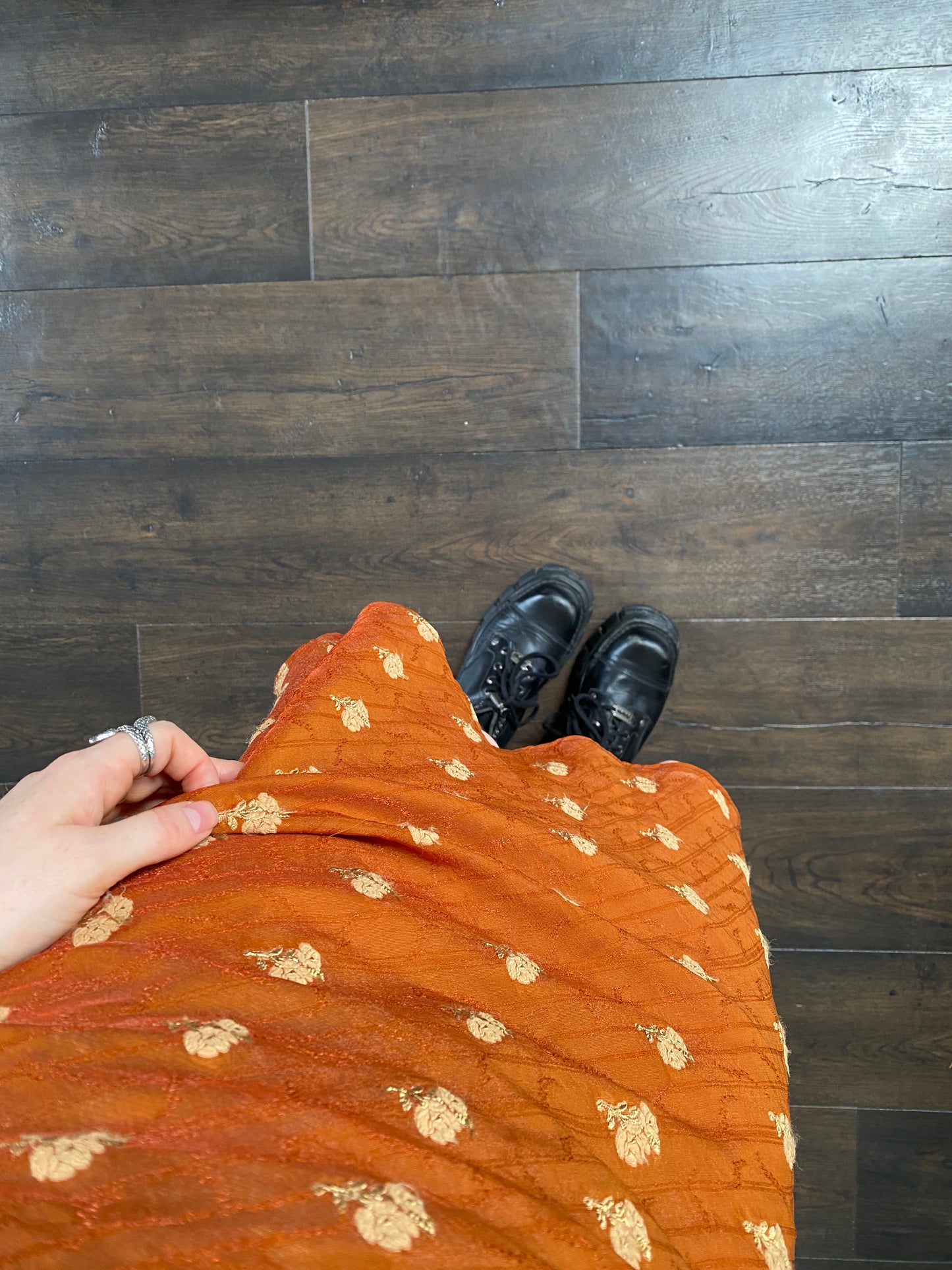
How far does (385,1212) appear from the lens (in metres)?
0.43

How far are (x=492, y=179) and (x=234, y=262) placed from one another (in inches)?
13.8

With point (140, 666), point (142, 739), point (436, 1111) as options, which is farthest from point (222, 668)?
point (436, 1111)

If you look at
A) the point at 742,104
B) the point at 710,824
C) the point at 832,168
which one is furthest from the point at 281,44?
the point at 710,824

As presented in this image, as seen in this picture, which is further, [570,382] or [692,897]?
[570,382]

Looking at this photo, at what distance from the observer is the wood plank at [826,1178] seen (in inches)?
46.0

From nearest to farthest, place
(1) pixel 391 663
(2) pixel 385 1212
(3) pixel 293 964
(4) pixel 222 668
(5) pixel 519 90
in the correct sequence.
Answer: (2) pixel 385 1212
(3) pixel 293 964
(1) pixel 391 663
(5) pixel 519 90
(4) pixel 222 668

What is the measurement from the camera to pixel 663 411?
1114 millimetres

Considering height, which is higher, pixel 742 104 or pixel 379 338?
pixel 742 104

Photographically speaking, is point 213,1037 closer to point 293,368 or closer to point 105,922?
point 105,922

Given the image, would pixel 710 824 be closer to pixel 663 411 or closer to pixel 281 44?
pixel 663 411

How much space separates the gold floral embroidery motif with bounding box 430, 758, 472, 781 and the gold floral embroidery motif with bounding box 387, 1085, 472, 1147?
26 centimetres

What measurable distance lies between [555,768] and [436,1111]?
0.39m

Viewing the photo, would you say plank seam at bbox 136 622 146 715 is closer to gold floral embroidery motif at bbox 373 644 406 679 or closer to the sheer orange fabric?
the sheer orange fabric

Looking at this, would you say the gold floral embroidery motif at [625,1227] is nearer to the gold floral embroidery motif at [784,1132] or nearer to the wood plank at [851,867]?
the gold floral embroidery motif at [784,1132]
